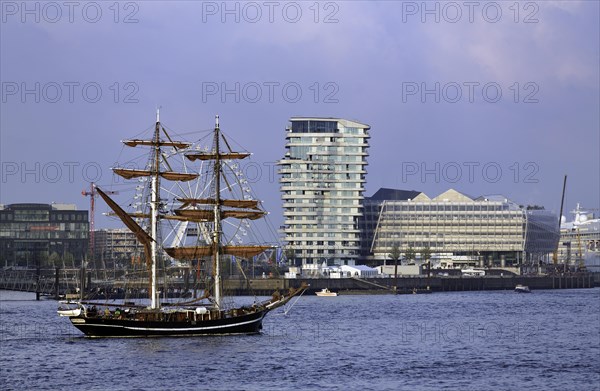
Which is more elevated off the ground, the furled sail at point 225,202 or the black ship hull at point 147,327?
the furled sail at point 225,202

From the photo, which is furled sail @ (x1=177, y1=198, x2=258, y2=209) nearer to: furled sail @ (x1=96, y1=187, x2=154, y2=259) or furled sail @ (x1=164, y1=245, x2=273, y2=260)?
furled sail @ (x1=164, y1=245, x2=273, y2=260)

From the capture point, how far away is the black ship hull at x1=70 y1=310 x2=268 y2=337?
98438mm

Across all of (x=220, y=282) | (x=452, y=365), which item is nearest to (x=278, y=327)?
(x=220, y=282)

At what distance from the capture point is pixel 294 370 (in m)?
73.2

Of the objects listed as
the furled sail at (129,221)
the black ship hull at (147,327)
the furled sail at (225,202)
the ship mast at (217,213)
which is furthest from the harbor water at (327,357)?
the furled sail at (225,202)

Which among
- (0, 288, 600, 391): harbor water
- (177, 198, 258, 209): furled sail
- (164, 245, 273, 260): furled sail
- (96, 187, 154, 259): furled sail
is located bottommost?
(0, 288, 600, 391): harbor water

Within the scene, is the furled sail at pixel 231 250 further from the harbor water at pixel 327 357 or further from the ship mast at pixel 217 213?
the harbor water at pixel 327 357

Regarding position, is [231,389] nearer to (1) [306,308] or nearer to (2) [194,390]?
(2) [194,390]

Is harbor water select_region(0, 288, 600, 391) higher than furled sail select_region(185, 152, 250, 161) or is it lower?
lower

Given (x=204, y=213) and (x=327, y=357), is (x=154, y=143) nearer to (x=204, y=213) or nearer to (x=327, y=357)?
(x=204, y=213)

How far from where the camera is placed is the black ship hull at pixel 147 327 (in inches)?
3875

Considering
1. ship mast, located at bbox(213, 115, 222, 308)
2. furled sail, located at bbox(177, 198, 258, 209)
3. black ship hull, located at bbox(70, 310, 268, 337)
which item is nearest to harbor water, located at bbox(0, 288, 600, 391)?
black ship hull, located at bbox(70, 310, 268, 337)

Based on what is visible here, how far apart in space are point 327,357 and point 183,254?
33937 millimetres

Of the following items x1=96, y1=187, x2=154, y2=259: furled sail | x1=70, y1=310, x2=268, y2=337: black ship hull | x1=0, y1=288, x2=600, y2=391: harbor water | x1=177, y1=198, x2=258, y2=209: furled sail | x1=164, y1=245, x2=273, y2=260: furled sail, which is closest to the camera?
x1=0, y1=288, x2=600, y2=391: harbor water
